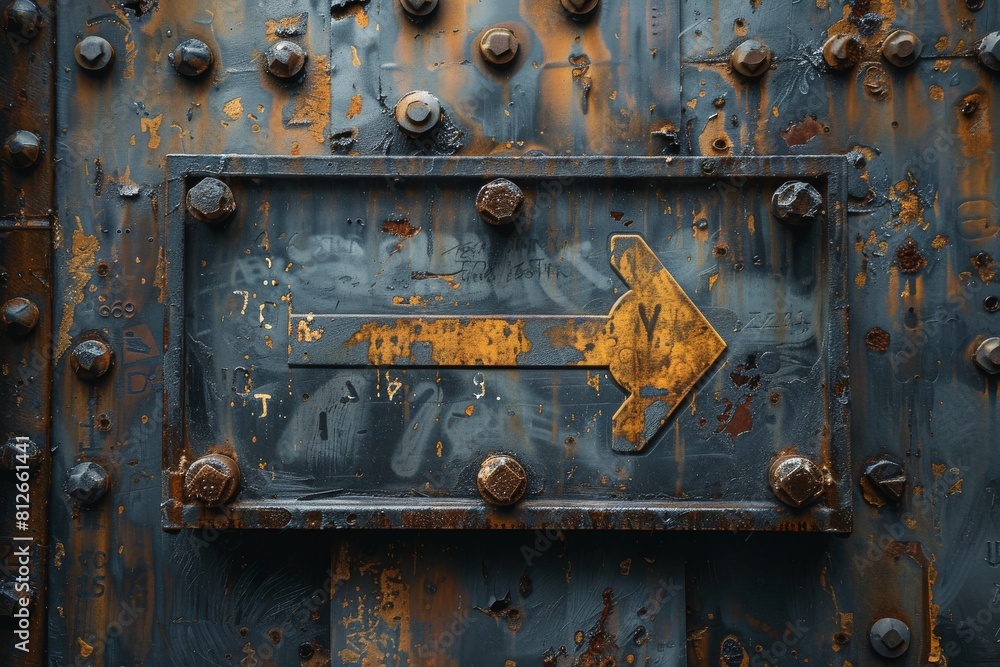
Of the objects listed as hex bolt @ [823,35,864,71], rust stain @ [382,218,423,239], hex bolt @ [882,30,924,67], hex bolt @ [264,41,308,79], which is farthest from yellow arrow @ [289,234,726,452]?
hex bolt @ [882,30,924,67]

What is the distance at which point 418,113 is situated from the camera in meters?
1.81

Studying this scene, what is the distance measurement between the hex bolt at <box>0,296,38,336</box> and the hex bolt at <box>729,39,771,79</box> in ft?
6.69

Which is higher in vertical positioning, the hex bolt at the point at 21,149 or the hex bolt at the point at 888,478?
the hex bolt at the point at 21,149

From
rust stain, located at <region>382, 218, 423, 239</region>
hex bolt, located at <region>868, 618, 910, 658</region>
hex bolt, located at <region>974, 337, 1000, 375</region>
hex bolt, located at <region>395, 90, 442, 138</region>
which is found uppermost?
hex bolt, located at <region>395, 90, 442, 138</region>

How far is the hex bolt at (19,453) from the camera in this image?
1884 mm

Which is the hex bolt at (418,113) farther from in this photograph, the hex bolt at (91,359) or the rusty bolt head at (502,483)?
the hex bolt at (91,359)

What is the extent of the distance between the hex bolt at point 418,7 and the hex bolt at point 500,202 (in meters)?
0.53

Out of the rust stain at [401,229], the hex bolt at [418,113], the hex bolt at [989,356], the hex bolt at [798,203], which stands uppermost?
the hex bolt at [418,113]

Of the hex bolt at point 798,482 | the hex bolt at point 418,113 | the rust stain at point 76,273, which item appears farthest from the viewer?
the rust stain at point 76,273

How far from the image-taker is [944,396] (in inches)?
74.1

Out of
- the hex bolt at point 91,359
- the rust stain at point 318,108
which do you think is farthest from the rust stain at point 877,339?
the hex bolt at point 91,359

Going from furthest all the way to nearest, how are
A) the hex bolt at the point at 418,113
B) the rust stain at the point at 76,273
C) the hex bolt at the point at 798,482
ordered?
1. the rust stain at the point at 76,273
2. the hex bolt at the point at 418,113
3. the hex bolt at the point at 798,482

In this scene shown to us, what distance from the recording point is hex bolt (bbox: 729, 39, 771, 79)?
186 centimetres

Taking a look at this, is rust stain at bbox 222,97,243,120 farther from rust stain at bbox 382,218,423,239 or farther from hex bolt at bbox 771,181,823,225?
hex bolt at bbox 771,181,823,225
